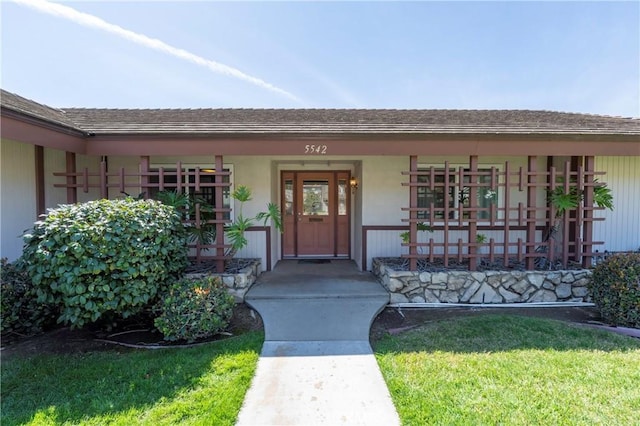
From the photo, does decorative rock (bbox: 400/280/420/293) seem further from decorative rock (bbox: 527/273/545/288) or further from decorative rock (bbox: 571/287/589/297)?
decorative rock (bbox: 571/287/589/297)

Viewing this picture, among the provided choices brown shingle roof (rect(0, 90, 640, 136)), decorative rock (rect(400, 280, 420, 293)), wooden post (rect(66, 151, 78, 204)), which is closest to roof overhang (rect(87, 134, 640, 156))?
brown shingle roof (rect(0, 90, 640, 136))

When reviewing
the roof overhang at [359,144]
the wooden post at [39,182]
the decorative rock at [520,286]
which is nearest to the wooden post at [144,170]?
the roof overhang at [359,144]

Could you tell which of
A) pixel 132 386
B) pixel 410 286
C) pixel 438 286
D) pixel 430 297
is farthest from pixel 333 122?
pixel 132 386

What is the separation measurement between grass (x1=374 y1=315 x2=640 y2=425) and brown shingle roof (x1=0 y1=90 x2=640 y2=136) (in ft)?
11.3

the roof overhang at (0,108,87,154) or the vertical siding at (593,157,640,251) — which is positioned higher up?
the roof overhang at (0,108,87,154)

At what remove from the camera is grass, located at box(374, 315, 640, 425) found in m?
2.57

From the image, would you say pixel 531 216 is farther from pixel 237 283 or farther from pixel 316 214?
pixel 237 283

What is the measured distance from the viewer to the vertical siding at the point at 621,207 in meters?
6.95

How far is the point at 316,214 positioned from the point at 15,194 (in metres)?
6.09

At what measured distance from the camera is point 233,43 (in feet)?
30.6

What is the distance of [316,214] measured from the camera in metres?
8.46

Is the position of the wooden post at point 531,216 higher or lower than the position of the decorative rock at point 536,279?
higher

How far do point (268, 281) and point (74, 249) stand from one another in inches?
132

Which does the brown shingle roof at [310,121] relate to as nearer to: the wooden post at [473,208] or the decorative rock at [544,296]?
the wooden post at [473,208]
